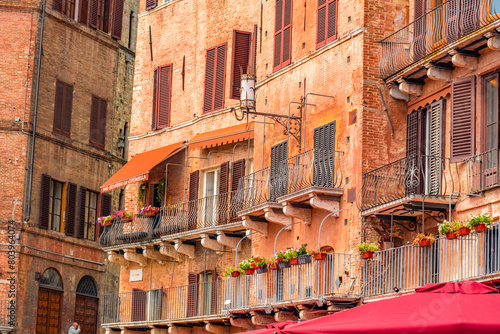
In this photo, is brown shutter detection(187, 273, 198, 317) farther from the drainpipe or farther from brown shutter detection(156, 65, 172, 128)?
the drainpipe

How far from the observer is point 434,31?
22438mm

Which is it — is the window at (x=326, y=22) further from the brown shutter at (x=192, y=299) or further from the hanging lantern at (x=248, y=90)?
the brown shutter at (x=192, y=299)

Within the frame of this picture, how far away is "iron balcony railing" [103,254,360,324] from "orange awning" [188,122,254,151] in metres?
3.79

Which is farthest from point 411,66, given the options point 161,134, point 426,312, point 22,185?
point 22,185

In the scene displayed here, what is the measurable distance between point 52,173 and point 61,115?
2305 millimetres

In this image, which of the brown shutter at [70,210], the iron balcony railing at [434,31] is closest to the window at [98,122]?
the brown shutter at [70,210]

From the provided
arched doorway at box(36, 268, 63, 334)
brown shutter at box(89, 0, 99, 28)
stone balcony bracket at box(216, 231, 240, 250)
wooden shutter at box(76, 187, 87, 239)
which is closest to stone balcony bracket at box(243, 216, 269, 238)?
stone balcony bracket at box(216, 231, 240, 250)

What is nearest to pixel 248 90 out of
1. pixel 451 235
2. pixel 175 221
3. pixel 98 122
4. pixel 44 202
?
pixel 175 221

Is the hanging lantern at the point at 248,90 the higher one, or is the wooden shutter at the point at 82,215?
the hanging lantern at the point at 248,90

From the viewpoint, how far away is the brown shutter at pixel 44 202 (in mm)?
38656

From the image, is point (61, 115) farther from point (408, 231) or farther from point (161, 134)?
point (408, 231)

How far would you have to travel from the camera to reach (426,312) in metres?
14.0

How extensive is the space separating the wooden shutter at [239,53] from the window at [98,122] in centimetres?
1192

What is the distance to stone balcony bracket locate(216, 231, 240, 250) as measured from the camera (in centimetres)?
2950
